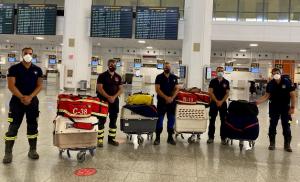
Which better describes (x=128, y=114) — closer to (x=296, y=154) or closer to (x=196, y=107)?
(x=196, y=107)

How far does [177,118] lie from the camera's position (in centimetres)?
641

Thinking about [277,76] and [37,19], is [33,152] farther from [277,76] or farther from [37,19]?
[37,19]

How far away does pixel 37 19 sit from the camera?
1705cm

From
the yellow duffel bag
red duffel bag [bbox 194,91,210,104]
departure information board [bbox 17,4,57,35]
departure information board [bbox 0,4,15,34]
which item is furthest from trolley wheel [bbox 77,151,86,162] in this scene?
departure information board [bbox 0,4,15,34]

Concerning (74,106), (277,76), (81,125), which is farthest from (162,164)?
(277,76)

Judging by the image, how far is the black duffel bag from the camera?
5984 mm

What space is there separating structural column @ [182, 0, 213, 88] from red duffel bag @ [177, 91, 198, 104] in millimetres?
7789

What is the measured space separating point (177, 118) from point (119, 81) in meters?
1.33

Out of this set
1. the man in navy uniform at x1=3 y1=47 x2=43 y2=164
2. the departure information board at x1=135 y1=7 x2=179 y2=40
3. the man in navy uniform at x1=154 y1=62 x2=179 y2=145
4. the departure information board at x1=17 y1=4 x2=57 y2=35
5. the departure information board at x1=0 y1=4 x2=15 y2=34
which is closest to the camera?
the man in navy uniform at x1=3 y1=47 x2=43 y2=164

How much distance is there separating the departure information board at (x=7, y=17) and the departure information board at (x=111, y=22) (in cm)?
432

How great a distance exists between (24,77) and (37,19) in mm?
13395

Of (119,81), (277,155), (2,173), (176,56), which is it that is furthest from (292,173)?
(176,56)

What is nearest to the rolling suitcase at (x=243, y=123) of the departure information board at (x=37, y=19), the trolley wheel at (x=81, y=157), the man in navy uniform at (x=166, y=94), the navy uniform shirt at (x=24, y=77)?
the man in navy uniform at (x=166, y=94)

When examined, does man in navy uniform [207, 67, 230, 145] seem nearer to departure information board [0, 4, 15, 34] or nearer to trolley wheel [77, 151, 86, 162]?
trolley wheel [77, 151, 86, 162]
